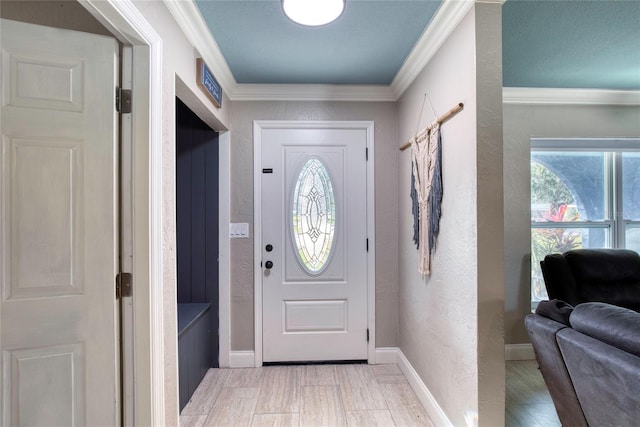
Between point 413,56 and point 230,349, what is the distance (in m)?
2.70

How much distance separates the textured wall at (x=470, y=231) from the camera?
1.36 meters

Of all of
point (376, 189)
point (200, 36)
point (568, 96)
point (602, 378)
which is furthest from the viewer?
point (568, 96)

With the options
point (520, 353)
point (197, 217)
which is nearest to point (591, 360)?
point (520, 353)

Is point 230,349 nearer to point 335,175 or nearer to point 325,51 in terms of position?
point 335,175

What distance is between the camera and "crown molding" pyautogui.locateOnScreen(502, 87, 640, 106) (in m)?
2.66

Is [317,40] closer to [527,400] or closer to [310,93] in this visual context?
[310,93]

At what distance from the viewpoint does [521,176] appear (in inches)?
104

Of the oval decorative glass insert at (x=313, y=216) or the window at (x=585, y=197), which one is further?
the window at (x=585, y=197)

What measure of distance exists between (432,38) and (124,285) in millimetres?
2084

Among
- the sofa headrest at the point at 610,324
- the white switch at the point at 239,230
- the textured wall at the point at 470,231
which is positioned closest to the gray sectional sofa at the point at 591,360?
the sofa headrest at the point at 610,324

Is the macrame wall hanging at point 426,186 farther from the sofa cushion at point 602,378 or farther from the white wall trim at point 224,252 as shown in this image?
the white wall trim at point 224,252

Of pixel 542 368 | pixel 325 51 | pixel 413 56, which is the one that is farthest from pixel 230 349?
pixel 413 56

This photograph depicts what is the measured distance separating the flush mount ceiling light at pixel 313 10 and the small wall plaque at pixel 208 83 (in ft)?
2.06

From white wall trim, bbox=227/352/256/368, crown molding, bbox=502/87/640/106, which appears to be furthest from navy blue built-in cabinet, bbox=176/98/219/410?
crown molding, bbox=502/87/640/106
